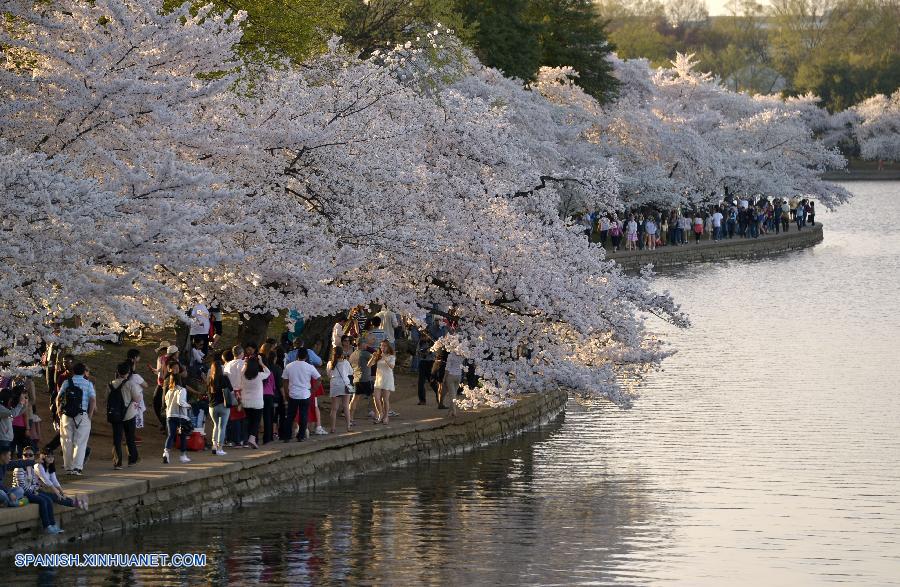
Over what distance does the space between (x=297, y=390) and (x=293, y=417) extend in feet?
1.77

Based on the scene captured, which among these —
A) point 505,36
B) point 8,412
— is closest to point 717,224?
point 505,36

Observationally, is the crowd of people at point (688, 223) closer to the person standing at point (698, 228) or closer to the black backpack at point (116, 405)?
the person standing at point (698, 228)

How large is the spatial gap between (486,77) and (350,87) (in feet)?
98.1

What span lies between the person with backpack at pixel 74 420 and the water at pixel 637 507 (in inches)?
55.1

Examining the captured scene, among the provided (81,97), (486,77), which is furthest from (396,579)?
(486,77)

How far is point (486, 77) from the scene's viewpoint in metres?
56.5

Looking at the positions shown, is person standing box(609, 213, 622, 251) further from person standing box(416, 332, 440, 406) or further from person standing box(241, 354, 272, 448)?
person standing box(241, 354, 272, 448)

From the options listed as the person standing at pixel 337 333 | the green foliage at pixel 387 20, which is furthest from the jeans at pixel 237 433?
the green foliage at pixel 387 20

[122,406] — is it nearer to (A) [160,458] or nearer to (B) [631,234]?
(A) [160,458]

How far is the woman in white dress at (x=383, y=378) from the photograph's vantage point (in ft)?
80.1

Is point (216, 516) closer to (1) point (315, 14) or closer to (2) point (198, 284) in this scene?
(2) point (198, 284)

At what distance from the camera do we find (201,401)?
21.8 meters

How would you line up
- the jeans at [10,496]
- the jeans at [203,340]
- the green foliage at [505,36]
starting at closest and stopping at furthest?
the jeans at [10,496] < the jeans at [203,340] < the green foliage at [505,36]

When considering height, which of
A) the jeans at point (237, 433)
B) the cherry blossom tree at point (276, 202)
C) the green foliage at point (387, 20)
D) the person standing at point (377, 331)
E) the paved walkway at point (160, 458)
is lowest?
the paved walkway at point (160, 458)
